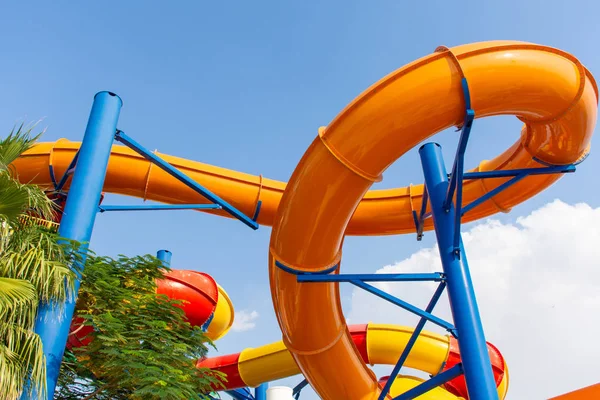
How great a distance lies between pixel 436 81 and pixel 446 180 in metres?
1.72

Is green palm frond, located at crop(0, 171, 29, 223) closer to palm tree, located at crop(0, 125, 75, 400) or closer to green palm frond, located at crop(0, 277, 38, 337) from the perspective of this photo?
palm tree, located at crop(0, 125, 75, 400)

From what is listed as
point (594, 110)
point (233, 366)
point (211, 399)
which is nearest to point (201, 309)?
point (233, 366)

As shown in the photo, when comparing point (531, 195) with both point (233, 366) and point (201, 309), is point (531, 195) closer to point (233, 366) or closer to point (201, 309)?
point (201, 309)

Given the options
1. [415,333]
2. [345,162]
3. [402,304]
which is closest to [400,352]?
[415,333]

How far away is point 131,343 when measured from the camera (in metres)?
5.73

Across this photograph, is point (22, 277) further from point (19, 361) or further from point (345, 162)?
point (345, 162)

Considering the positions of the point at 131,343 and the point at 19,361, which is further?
the point at 131,343

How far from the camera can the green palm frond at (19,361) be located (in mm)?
4246

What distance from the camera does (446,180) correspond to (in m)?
7.55

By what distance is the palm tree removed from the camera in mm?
4461

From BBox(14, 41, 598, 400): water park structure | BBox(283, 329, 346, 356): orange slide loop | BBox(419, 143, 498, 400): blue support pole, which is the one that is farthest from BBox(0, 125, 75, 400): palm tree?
BBox(419, 143, 498, 400): blue support pole

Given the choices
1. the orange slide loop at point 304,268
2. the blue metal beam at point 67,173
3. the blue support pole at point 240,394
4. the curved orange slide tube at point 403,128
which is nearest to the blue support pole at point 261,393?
the blue support pole at point 240,394

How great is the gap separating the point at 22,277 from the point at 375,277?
3876 mm

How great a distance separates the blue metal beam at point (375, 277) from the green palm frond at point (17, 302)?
319cm
